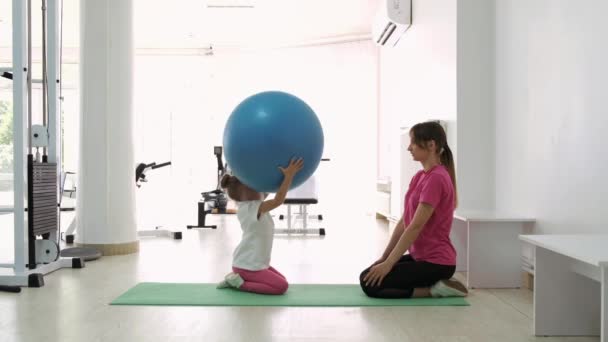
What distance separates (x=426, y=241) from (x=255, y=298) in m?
0.92

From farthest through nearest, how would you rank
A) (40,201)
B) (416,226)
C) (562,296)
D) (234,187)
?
(40,201) → (234,187) → (416,226) → (562,296)

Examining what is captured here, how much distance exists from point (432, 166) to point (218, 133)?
651 cm

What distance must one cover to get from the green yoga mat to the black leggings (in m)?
0.04

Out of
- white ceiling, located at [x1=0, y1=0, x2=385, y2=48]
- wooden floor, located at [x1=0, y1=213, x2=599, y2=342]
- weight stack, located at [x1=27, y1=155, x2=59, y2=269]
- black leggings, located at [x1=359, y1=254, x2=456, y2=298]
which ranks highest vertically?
white ceiling, located at [x1=0, y1=0, x2=385, y2=48]

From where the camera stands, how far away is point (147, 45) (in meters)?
9.27

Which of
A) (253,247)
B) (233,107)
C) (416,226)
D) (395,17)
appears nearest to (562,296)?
(416,226)

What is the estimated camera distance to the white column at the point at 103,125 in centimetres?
430

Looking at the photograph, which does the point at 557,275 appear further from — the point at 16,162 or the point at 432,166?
the point at 16,162

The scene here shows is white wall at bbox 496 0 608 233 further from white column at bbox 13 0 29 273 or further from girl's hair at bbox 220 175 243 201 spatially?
white column at bbox 13 0 29 273

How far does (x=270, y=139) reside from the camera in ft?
8.20

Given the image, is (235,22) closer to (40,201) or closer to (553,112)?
(40,201)

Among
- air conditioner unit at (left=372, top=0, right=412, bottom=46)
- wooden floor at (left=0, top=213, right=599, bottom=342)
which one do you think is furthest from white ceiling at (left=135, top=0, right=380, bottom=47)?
wooden floor at (left=0, top=213, right=599, bottom=342)

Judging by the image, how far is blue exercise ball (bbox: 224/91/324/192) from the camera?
8.24 feet

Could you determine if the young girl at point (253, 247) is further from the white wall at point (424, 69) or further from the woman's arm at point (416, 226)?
the white wall at point (424, 69)
